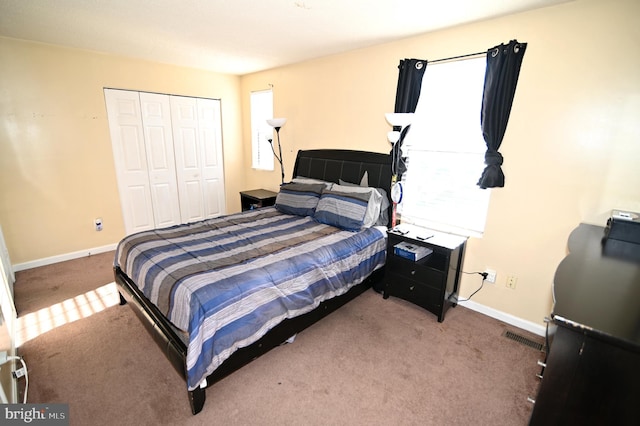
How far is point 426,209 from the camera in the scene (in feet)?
9.87

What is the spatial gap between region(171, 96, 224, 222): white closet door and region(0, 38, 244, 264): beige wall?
425 millimetres

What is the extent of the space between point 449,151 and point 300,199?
1.60 m

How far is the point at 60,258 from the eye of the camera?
3557 mm

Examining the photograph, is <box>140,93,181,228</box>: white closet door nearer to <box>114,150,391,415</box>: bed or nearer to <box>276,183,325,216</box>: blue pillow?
<box>114,150,391,415</box>: bed

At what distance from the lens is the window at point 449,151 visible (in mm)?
2574

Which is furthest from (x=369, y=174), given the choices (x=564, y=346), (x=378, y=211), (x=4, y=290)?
(x=4, y=290)

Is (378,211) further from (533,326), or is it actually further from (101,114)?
(101,114)

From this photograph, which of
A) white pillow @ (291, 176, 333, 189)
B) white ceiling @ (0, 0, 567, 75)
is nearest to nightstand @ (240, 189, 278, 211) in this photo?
white pillow @ (291, 176, 333, 189)

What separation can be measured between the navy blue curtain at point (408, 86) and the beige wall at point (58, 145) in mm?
3177

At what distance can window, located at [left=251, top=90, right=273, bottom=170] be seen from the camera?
14.8ft

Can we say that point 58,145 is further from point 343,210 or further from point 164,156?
point 343,210

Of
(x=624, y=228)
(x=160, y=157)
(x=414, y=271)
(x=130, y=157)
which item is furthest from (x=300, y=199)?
(x=624, y=228)

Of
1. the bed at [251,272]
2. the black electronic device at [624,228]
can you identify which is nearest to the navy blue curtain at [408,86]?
the bed at [251,272]

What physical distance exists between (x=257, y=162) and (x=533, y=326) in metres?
4.18
